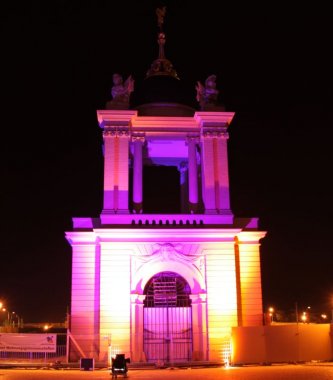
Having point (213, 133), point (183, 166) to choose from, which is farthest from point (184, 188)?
point (213, 133)

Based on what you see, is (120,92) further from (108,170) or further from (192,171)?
(192,171)

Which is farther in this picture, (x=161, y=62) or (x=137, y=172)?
(x=161, y=62)

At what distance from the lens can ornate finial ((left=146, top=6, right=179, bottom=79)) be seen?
3769cm

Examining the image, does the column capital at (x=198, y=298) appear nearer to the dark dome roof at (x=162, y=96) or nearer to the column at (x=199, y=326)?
the column at (x=199, y=326)

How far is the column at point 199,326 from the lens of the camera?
29.1 meters

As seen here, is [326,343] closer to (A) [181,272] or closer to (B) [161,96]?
(A) [181,272]

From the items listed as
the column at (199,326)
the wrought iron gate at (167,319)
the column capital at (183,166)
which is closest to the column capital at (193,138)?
the column capital at (183,166)

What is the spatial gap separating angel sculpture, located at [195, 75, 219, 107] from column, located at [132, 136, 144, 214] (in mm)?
4333

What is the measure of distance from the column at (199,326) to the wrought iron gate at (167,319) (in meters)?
0.54

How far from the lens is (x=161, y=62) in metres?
38.3

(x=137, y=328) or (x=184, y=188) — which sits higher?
(x=184, y=188)

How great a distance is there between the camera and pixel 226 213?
1243 inches

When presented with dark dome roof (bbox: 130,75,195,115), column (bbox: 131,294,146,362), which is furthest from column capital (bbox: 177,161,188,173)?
column (bbox: 131,294,146,362)

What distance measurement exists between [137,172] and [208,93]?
21.0 feet
